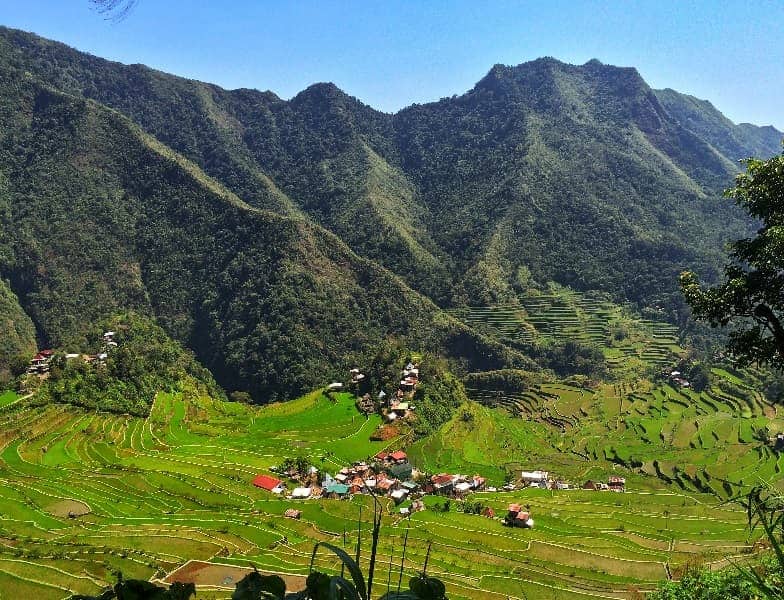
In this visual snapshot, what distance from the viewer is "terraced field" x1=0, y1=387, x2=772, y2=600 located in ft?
98.4

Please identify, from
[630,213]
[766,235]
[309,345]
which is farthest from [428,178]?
[766,235]

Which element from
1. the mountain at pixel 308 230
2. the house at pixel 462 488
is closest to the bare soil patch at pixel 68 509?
the house at pixel 462 488

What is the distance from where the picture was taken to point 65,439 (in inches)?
1997

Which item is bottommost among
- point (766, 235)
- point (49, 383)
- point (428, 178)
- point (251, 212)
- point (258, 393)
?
point (258, 393)

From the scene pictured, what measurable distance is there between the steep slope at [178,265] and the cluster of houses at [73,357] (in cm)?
388

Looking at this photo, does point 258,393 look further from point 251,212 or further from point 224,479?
point 251,212

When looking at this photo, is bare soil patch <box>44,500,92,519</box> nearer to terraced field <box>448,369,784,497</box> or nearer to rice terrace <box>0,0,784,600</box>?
rice terrace <box>0,0,784,600</box>

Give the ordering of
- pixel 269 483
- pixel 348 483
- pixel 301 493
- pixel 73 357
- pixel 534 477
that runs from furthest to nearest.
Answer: pixel 73 357 < pixel 534 477 < pixel 348 483 < pixel 269 483 < pixel 301 493

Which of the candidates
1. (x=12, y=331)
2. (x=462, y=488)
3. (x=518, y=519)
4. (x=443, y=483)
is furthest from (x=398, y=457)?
(x=12, y=331)

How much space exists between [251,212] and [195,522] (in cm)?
8893

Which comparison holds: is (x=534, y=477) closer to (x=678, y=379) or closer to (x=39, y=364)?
(x=678, y=379)

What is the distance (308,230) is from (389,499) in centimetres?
7563

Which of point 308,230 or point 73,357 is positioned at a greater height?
point 308,230

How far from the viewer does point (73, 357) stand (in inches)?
2502
